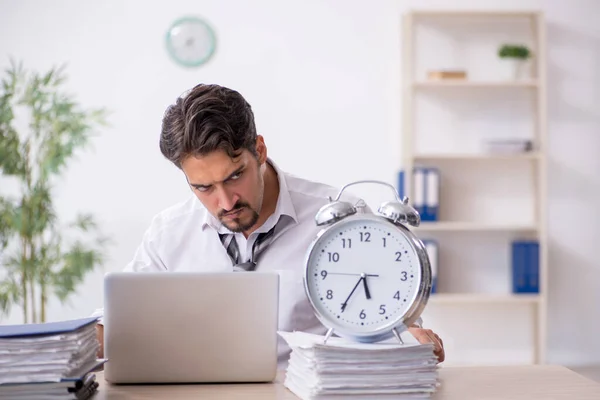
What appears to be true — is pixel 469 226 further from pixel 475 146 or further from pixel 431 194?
pixel 475 146

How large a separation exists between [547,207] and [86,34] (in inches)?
112

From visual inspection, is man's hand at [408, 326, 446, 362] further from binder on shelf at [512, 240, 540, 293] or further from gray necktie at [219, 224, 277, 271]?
binder on shelf at [512, 240, 540, 293]

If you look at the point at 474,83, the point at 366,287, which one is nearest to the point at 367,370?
the point at 366,287

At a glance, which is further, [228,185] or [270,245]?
[270,245]

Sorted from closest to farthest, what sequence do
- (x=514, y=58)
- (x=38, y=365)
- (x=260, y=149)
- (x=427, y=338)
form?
(x=38, y=365) < (x=427, y=338) < (x=260, y=149) < (x=514, y=58)

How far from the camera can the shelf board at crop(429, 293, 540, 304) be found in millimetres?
4629

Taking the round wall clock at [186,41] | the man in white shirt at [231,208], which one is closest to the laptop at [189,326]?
the man in white shirt at [231,208]

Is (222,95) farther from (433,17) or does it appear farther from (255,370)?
(433,17)

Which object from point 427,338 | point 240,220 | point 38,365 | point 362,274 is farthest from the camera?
point 240,220

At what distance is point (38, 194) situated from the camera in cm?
425

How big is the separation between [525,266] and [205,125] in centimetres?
312

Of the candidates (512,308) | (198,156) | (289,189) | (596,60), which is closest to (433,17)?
(596,60)

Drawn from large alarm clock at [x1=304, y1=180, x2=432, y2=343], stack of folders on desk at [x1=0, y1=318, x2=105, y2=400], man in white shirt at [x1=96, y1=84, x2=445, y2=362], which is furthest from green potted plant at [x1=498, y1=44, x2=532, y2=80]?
stack of folders on desk at [x1=0, y1=318, x2=105, y2=400]

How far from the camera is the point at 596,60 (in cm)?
498
